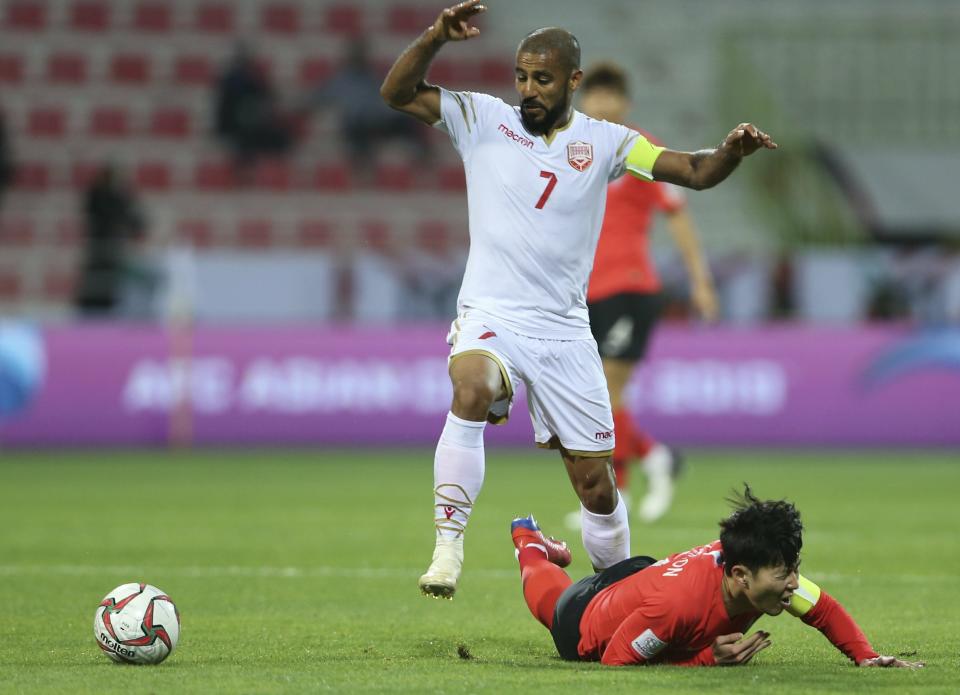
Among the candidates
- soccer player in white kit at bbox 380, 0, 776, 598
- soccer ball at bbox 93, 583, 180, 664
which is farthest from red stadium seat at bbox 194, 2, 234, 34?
soccer ball at bbox 93, 583, 180, 664

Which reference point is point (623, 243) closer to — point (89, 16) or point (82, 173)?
point (82, 173)

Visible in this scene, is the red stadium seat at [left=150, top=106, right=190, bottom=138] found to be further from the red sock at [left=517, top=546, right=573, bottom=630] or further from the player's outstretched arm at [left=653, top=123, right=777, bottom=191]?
the red sock at [left=517, top=546, right=573, bottom=630]

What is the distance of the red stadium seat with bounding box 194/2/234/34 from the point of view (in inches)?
862

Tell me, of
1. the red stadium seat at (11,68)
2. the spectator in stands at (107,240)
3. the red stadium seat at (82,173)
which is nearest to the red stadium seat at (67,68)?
the red stadium seat at (11,68)

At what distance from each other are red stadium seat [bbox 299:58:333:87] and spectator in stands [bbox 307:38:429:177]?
1.07 meters

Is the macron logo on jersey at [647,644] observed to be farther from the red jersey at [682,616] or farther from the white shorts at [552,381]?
the white shorts at [552,381]

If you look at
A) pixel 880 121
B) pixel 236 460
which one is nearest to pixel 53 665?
pixel 236 460

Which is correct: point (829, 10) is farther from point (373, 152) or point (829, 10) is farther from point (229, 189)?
point (229, 189)

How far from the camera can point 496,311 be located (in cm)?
595

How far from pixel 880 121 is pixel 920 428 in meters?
7.28

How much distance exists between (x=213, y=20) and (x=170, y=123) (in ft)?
5.69

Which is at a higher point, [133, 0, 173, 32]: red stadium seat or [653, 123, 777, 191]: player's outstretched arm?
[133, 0, 173, 32]: red stadium seat

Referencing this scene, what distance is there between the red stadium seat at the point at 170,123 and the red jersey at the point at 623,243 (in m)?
12.5

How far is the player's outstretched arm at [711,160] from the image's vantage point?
5.83 metres
